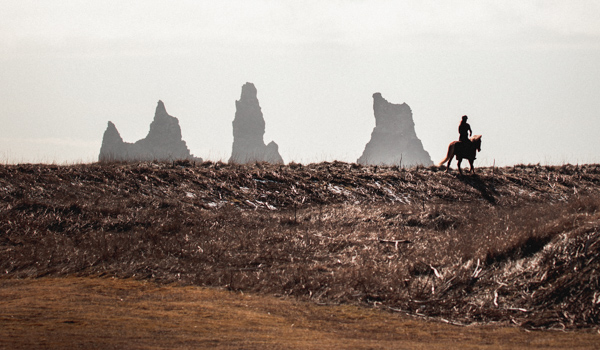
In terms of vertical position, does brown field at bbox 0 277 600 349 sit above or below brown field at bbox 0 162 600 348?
below

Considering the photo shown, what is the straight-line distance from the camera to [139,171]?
58.6 ft

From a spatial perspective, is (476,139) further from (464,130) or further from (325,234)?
(325,234)

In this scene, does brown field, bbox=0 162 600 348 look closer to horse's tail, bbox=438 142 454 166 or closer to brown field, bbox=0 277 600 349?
brown field, bbox=0 277 600 349

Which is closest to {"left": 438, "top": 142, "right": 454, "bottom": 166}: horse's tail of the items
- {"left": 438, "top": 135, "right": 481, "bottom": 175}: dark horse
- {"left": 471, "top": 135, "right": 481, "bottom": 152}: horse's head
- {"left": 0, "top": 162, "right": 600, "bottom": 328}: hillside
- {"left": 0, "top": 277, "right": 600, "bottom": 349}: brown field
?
{"left": 438, "top": 135, "right": 481, "bottom": 175}: dark horse

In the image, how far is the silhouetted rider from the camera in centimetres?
2098

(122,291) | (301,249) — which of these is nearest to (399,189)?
(301,249)

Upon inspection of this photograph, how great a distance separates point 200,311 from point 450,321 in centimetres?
331

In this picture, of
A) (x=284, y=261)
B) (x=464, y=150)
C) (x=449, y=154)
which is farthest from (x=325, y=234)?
(x=449, y=154)

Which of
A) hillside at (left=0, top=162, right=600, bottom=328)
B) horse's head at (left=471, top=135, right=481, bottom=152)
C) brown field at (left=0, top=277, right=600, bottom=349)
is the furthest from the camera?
horse's head at (left=471, top=135, right=481, bottom=152)

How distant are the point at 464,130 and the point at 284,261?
13.1 metres

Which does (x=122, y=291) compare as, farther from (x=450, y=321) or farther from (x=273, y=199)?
(x=273, y=199)

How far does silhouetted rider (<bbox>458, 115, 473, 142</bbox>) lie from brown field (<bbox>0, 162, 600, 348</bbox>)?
3.90m

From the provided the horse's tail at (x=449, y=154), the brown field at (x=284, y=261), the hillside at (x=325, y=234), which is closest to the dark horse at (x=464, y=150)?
the horse's tail at (x=449, y=154)

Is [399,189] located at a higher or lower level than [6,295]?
higher
